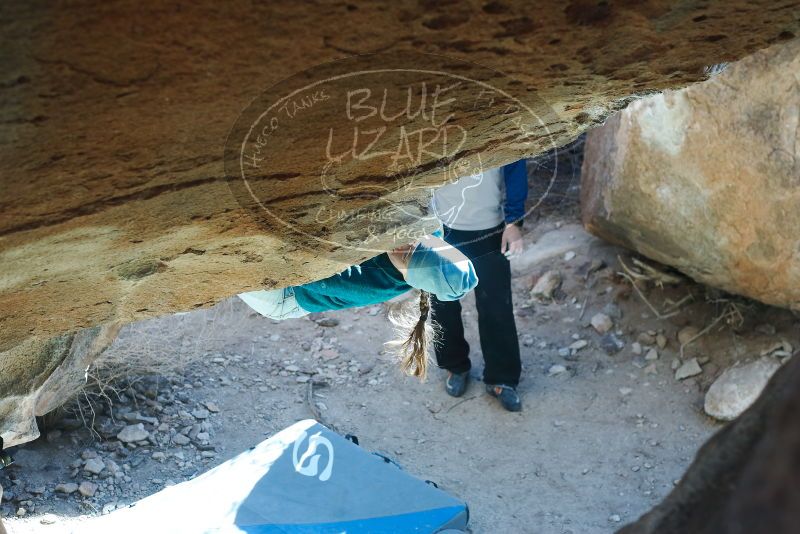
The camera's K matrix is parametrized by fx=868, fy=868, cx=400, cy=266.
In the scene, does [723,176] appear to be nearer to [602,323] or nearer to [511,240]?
[511,240]

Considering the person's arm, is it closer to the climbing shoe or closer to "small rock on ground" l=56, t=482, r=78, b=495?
the climbing shoe

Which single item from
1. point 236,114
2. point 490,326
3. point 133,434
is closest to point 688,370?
point 490,326

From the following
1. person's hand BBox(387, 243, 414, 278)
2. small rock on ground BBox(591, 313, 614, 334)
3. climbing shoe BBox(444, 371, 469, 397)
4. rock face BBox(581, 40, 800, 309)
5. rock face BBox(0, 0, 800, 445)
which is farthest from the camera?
small rock on ground BBox(591, 313, 614, 334)

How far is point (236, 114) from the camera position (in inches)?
37.7

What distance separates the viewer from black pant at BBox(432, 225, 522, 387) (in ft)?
10.3

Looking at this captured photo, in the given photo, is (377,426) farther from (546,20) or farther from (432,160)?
(546,20)

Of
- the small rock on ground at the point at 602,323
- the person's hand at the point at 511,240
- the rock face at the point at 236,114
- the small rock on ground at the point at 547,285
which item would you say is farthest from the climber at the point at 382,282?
the small rock on ground at the point at 547,285

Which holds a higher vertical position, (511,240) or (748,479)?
(748,479)

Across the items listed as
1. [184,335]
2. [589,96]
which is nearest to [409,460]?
[184,335]

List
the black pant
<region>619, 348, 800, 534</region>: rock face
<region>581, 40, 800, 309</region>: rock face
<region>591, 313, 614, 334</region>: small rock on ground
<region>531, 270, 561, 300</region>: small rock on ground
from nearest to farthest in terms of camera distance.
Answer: <region>619, 348, 800, 534</region>: rock face < <region>581, 40, 800, 309</region>: rock face < the black pant < <region>591, 313, 614, 334</region>: small rock on ground < <region>531, 270, 561, 300</region>: small rock on ground

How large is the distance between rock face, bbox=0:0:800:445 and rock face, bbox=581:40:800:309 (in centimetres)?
156

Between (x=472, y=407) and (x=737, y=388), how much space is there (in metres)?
0.97

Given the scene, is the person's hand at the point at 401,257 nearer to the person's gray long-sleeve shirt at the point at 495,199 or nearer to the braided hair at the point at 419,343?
the braided hair at the point at 419,343

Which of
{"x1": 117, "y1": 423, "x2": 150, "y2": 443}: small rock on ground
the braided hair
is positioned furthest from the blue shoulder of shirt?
{"x1": 117, "y1": 423, "x2": 150, "y2": 443}: small rock on ground
